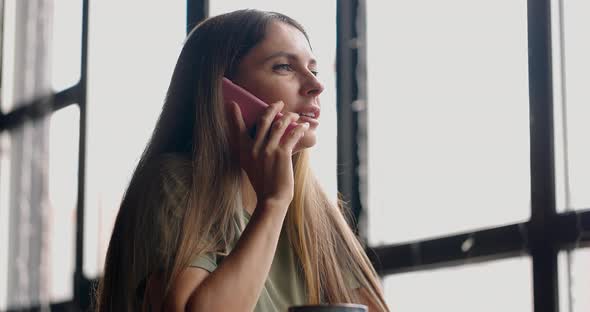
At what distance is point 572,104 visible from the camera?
6.34 feet

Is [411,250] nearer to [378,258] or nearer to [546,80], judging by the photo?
[378,258]

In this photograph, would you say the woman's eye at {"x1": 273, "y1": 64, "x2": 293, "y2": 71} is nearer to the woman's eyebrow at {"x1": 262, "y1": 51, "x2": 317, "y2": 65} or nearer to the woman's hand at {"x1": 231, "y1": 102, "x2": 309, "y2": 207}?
the woman's eyebrow at {"x1": 262, "y1": 51, "x2": 317, "y2": 65}

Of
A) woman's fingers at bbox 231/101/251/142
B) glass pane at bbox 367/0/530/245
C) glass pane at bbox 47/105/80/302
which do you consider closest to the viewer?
woman's fingers at bbox 231/101/251/142

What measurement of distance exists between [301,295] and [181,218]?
0.99 feet

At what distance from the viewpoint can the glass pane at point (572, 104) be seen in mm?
1911

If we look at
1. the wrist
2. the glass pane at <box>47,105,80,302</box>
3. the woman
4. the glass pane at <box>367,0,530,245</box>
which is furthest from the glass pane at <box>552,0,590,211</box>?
the glass pane at <box>47,105,80,302</box>

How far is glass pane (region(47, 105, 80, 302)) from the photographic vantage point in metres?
3.79

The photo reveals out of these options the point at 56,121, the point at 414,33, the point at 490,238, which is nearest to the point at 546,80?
the point at 490,238

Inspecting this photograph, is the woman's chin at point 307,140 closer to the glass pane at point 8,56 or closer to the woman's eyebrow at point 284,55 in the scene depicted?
the woman's eyebrow at point 284,55

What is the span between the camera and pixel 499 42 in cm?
212

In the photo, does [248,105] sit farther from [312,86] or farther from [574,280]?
[574,280]

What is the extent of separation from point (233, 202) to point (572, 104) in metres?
0.70

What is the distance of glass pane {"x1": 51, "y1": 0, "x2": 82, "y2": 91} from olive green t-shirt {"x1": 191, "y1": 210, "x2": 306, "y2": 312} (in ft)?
7.18

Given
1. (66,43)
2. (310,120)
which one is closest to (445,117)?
(310,120)
